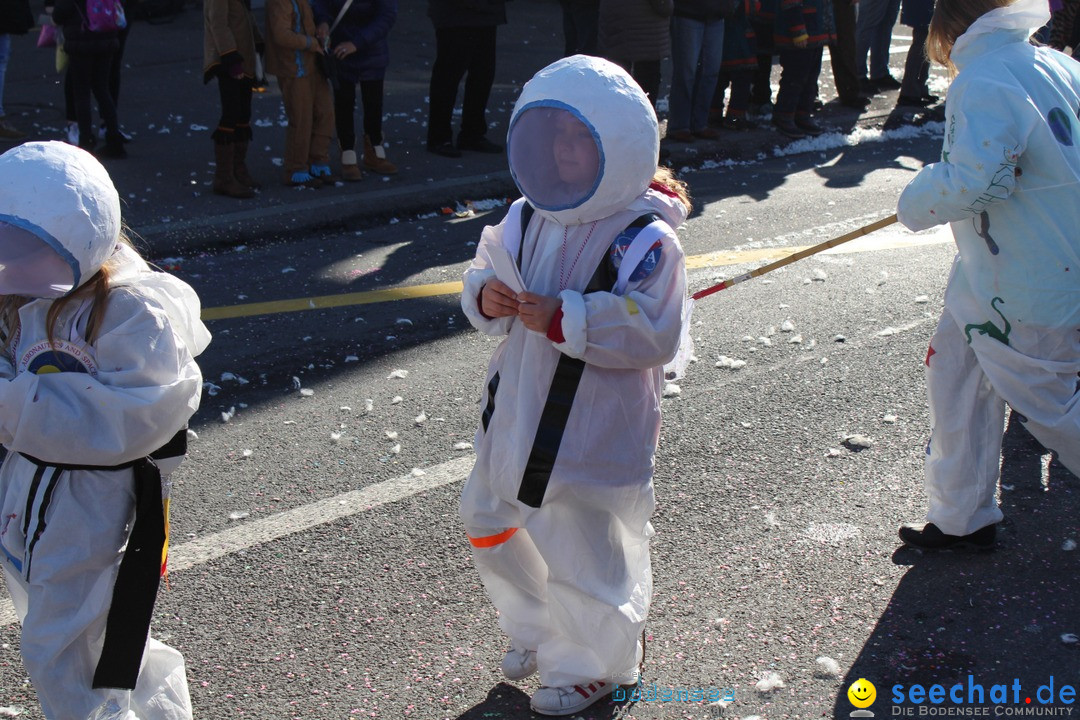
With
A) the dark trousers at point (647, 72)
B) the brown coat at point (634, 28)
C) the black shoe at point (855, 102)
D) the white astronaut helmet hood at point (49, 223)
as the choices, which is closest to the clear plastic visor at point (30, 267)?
the white astronaut helmet hood at point (49, 223)

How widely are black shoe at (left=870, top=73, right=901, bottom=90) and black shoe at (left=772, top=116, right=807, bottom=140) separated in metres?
2.66

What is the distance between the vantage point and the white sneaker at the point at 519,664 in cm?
317

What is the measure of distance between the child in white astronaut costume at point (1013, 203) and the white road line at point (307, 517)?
203cm

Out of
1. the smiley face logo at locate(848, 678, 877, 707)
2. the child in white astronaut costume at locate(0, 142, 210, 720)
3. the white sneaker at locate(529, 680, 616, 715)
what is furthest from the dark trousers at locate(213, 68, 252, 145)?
the smiley face logo at locate(848, 678, 877, 707)

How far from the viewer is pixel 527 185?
9.29ft

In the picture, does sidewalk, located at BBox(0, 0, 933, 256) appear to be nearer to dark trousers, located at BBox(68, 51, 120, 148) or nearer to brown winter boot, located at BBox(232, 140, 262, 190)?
brown winter boot, located at BBox(232, 140, 262, 190)

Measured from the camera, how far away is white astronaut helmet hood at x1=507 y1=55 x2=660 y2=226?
8.93 feet

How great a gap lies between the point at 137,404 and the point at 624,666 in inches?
56.6

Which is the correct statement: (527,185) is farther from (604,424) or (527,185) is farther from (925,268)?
(925,268)

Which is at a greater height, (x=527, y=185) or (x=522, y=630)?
(x=527, y=185)

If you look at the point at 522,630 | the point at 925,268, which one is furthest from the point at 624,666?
the point at 925,268

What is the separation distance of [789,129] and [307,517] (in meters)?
8.10

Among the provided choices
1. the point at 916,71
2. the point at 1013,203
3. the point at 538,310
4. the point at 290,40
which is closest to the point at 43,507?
the point at 538,310

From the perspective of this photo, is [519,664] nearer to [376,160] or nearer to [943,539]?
[943,539]
